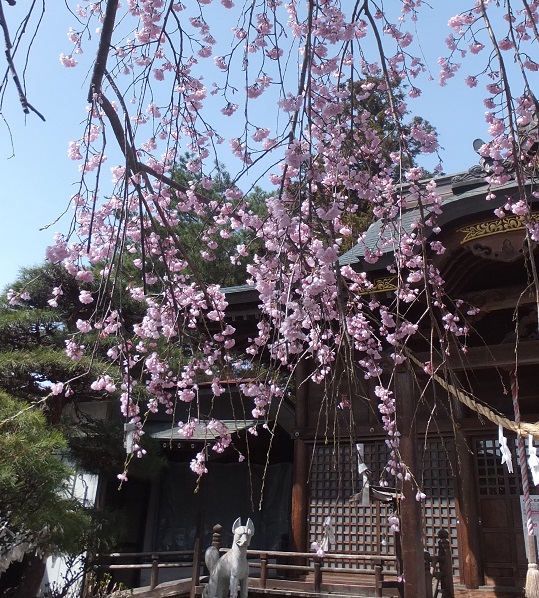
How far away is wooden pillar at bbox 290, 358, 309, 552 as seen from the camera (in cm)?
702

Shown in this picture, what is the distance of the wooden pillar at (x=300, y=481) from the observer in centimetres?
702

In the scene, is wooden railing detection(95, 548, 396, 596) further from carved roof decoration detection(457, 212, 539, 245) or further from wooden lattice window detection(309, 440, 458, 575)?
carved roof decoration detection(457, 212, 539, 245)

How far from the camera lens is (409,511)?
219 inches

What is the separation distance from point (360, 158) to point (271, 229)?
26.0 inches

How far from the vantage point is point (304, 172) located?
2742 millimetres

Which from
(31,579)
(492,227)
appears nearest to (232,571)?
(31,579)

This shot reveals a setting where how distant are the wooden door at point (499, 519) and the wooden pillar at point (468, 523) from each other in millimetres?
109

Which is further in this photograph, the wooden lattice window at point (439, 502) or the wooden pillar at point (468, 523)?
the wooden lattice window at point (439, 502)

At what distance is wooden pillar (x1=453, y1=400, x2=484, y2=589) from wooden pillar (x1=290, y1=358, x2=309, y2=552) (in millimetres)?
1818

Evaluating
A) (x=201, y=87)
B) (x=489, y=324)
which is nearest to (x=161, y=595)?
(x=489, y=324)

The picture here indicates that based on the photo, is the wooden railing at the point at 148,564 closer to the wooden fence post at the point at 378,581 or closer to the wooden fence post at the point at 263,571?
the wooden fence post at the point at 263,571

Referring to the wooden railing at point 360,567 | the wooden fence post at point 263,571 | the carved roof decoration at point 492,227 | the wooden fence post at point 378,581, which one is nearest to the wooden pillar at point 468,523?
the wooden railing at point 360,567

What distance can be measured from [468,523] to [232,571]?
8.65 feet

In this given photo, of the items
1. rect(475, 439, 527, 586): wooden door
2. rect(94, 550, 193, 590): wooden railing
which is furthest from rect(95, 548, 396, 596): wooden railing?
rect(475, 439, 527, 586): wooden door
